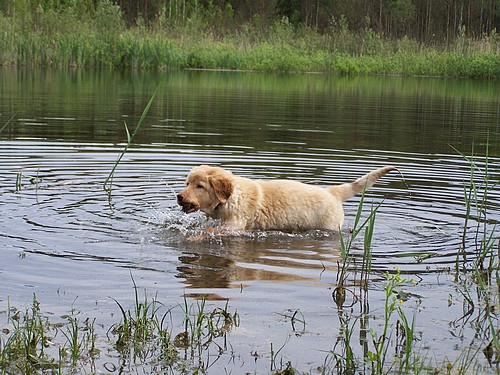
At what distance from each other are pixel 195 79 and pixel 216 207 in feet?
75.2

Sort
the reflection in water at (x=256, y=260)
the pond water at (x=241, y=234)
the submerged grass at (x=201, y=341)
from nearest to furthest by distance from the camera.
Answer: the submerged grass at (x=201, y=341) < the pond water at (x=241, y=234) < the reflection in water at (x=256, y=260)

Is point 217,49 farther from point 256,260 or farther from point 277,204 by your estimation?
point 256,260

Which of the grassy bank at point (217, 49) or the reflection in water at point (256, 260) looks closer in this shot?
the reflection in water at point (256, 260)

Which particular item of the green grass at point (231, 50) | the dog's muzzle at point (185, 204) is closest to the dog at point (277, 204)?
the dog's muzzle at point (185, 204)

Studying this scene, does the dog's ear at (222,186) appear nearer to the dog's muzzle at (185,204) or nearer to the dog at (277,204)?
the dog at (277,204)

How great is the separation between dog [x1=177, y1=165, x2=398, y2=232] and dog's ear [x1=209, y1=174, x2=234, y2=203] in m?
0.01

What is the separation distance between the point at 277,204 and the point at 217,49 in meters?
30.1

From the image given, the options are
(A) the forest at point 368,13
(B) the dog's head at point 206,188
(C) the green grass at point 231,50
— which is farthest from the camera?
(A) the forest at point 368,13

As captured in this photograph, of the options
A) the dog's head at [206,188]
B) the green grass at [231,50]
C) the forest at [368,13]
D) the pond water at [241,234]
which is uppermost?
the forest at [368,13]

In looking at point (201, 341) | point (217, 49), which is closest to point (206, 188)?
point (201, 341)

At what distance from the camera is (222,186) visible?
762cm

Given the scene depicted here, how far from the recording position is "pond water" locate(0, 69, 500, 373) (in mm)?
5277

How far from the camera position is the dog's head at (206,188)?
7586mm

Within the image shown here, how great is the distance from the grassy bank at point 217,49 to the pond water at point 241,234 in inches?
420
